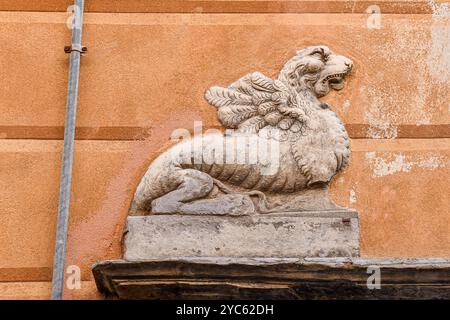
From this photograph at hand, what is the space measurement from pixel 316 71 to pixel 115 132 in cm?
112

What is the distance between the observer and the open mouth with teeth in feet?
18.8

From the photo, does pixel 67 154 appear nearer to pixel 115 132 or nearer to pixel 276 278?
pixel 115 132

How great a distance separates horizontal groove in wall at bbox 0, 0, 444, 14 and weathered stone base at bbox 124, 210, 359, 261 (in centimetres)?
125

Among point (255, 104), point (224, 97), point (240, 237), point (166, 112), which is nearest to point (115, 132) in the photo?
point (166, 112)

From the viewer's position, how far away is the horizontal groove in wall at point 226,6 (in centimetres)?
595

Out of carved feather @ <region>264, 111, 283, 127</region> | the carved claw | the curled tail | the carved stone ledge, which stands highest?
the carved claw

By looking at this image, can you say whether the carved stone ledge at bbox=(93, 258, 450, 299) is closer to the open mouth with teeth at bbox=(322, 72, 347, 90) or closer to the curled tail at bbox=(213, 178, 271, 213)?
the curled tail at bbox=(213, 178, 271, 213)

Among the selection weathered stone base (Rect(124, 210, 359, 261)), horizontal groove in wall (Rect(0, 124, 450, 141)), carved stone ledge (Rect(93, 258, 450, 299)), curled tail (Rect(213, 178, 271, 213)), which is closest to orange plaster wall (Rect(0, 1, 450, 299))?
horizontal groove in wall (Rect(0, 124, 450, 141))

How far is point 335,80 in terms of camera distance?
227 inches

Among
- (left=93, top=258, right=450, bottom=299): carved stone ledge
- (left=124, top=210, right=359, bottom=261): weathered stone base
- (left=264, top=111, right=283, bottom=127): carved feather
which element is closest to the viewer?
(left=93, top=258, right=450, bottom=299): carved stone ledge

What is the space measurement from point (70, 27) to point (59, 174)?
86cm

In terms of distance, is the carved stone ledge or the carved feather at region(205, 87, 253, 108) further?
the carved feather at region(205, 87, 253, 108)
